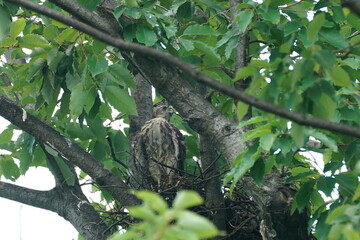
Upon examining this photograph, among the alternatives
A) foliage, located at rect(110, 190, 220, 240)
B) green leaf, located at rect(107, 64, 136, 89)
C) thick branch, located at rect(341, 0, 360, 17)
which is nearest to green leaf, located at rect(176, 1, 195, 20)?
green leaf, located at rect(107, 64, 136, 89)

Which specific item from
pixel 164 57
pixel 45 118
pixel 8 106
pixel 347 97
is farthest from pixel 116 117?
pixel 164 57

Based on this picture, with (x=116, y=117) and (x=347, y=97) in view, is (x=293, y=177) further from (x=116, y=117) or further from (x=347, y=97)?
(x=116, y=117)

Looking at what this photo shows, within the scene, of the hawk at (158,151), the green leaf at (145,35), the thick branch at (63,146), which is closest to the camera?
the green leaf at (145,35)

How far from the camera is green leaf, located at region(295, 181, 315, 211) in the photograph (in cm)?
376

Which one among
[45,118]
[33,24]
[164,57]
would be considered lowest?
[164,57]

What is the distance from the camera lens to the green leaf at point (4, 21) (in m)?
4.34

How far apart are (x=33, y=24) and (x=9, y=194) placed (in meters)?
1.24

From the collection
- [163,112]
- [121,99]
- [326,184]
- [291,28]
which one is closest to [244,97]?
[326,184]

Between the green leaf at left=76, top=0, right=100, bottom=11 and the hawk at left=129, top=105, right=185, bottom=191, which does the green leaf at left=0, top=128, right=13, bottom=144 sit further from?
the green leaf at left=76, top=0, right=100, bottom=11

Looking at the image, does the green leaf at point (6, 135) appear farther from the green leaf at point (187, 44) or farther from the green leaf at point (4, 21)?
the green leaf at point (187, 44)

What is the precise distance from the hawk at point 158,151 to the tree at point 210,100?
102mm

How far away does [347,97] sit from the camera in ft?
13.6

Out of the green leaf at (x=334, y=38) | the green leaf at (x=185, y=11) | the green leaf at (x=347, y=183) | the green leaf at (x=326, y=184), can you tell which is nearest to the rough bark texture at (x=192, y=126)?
the green leaf at (x=326, y=184)

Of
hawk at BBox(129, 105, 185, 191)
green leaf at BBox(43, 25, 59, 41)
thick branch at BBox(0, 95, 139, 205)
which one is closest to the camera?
green leaf at BBox(43, 25, 59, 41)
